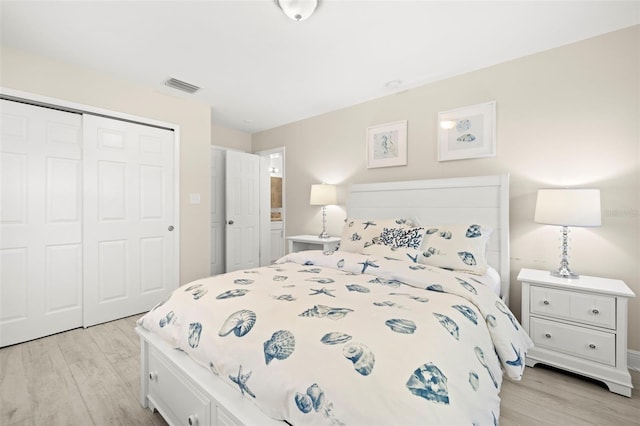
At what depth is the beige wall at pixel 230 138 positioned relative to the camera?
458 cm

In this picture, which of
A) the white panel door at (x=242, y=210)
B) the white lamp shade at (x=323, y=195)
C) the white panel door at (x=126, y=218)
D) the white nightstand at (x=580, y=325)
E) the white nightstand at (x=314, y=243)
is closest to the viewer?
the white nightstand at (x=580, y=325)

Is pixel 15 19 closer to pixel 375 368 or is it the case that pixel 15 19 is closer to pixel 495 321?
pixel 375 368

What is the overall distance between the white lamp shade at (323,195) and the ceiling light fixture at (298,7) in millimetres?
2010

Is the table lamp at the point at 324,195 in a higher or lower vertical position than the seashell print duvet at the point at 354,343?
higher

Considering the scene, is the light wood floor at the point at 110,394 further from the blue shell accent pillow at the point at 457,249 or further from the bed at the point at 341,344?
the blue shell accent pillow at the point at 457,249

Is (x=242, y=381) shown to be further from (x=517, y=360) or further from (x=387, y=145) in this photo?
(x=387, y=145)

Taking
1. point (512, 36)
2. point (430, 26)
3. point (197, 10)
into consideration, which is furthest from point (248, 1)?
point (512, 36)

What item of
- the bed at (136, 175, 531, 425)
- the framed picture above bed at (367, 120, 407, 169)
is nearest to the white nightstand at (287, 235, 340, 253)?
the framed picture above bed at (367, 120, 407, 169)

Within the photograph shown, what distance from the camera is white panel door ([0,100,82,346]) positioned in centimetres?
242

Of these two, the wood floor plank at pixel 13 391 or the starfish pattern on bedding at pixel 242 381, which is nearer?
the starfish pattern on bedding at pixel 242 381

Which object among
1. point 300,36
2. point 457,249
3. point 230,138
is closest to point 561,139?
point 457,249

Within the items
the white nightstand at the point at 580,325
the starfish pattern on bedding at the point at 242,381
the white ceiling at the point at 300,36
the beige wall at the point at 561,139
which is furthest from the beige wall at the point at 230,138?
the white nightstand at the point at 580,325

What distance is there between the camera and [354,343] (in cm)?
100

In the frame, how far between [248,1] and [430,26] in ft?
4.15
